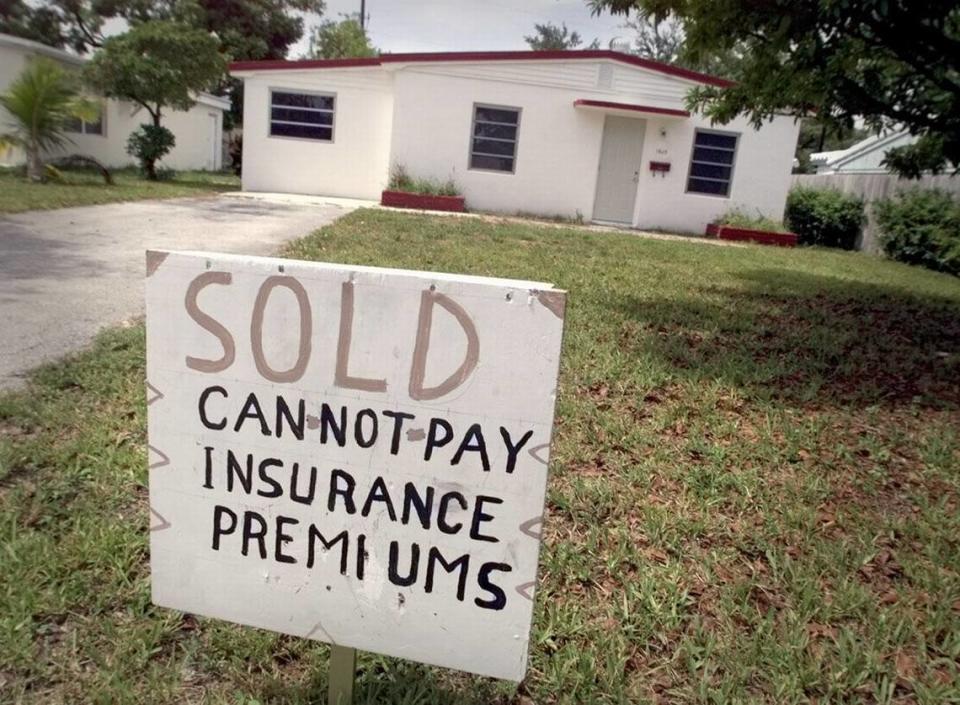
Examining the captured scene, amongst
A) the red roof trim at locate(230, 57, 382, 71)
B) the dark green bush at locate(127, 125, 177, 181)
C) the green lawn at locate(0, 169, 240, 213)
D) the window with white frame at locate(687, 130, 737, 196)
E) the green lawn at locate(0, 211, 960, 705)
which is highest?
the red roof trim at locate(230, 57, 382, 71)

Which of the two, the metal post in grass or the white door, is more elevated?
the white door

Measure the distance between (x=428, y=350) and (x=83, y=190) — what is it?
1369cm

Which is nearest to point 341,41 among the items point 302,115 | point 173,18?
point 173,18

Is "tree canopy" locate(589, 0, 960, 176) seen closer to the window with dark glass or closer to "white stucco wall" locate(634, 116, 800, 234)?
"white stucco wall" locate(634, 116, 800, 234)

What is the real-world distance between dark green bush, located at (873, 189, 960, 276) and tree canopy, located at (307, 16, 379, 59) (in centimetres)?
2681

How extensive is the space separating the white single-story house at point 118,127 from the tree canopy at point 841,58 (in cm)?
1326

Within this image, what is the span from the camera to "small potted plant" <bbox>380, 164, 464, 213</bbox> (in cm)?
1585

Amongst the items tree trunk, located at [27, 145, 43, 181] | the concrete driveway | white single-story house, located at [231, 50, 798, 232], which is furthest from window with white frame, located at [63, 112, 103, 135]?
the concrete driveway

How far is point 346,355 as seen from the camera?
155 cm

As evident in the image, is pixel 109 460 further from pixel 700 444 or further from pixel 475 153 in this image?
pixel 475 153

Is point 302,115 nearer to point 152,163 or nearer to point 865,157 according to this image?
point 152,163

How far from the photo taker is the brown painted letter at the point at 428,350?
58.1 inches

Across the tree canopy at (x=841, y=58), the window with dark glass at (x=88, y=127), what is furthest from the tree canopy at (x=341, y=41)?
the tree canopy at (x=841, y=58)

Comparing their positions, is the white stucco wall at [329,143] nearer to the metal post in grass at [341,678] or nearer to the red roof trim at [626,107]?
the red roof trim at [626,107]
